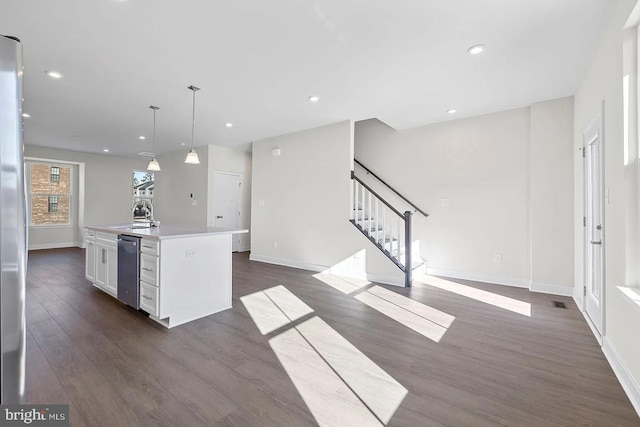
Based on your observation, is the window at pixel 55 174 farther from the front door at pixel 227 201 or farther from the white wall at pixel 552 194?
the white wall at pixel 552 194

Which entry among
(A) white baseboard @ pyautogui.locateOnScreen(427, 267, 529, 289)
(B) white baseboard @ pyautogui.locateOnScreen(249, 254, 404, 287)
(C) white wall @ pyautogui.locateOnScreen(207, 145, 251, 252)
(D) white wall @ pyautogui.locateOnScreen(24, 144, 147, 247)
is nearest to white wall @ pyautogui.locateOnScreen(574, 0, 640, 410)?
(A) white baseboard @ pyautogui.locateOnScreen(427, 267, 529, 289)

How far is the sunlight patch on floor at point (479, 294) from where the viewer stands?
3.38 metres

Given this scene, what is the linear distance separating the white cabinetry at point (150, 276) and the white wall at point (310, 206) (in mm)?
2906

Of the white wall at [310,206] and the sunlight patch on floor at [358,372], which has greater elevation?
the white wall at [310,206]

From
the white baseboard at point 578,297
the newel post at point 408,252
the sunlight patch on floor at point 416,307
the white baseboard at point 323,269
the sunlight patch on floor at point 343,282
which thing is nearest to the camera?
the sunlight patch on floor at point 416,307

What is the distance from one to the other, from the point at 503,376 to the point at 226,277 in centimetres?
270

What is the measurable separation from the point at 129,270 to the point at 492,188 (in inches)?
200

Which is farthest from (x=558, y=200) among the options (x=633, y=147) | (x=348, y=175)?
(x=348, y=175)

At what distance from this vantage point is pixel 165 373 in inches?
78.0

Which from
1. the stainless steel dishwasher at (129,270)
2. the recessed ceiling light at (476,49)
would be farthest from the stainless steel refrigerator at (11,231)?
the recessed ceiling light at (476,49)

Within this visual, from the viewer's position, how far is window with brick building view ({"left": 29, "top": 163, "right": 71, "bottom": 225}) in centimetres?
714

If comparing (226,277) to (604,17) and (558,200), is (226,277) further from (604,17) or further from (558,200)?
(558,200)

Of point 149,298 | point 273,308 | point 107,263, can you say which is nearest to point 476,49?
point 273,308

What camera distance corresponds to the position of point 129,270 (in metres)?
3.07
